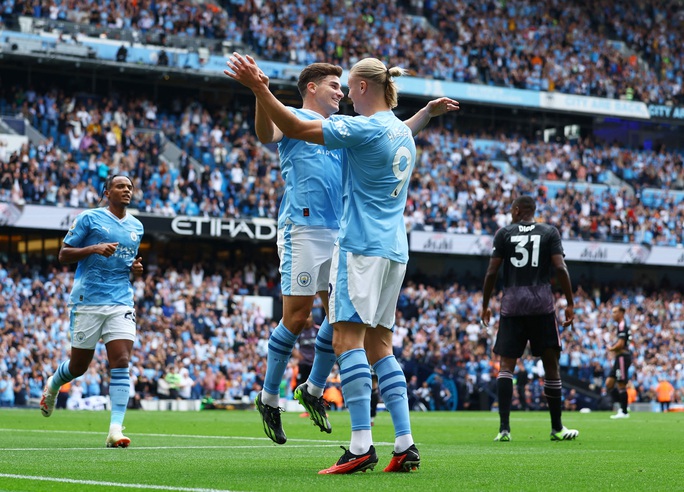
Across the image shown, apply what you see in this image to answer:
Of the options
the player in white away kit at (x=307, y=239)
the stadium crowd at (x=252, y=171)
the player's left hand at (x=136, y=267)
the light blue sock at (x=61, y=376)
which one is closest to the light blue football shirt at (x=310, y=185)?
the player in white away kit at (x=307, y=239)

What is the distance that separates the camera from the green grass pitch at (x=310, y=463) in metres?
5.68

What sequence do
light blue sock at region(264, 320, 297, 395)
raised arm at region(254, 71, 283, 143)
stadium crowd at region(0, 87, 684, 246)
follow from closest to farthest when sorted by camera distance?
raised arm at region(254, 71, 283, 143) → light blue sock at region(264, 320, 297, 395) → stadium crowd at region(0, 87, 684, 246)

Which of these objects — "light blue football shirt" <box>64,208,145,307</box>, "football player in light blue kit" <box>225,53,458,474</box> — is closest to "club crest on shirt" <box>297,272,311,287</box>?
"football player in light blue kit" <box>225,53,458,474</box>

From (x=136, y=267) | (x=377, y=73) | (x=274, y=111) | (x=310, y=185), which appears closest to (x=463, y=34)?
(x=136, y=267)

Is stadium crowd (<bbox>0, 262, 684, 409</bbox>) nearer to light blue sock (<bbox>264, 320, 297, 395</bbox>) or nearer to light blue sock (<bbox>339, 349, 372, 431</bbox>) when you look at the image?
light blue sock (<bbox>264, 320, 297, 395</bbox>)

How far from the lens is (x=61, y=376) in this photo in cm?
Result: 1002

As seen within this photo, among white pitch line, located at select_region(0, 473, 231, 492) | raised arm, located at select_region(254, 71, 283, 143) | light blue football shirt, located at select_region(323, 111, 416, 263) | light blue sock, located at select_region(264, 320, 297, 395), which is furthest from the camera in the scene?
light blue sock, located at select_region(264, 320, 297, 395)

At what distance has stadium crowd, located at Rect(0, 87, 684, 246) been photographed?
1228 inches

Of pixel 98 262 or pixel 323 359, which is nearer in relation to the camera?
pixel 323 359

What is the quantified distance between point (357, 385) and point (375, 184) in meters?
1.26

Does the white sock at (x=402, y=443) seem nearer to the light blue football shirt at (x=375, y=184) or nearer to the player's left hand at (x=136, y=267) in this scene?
the light blue football shirt at (x=375, y=184)

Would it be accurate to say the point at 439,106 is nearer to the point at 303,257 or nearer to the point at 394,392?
the point at 303,257

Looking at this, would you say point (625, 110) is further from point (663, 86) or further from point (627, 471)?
point (627, 471)

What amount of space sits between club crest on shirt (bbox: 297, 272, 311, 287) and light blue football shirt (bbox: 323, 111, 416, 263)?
1.18m
